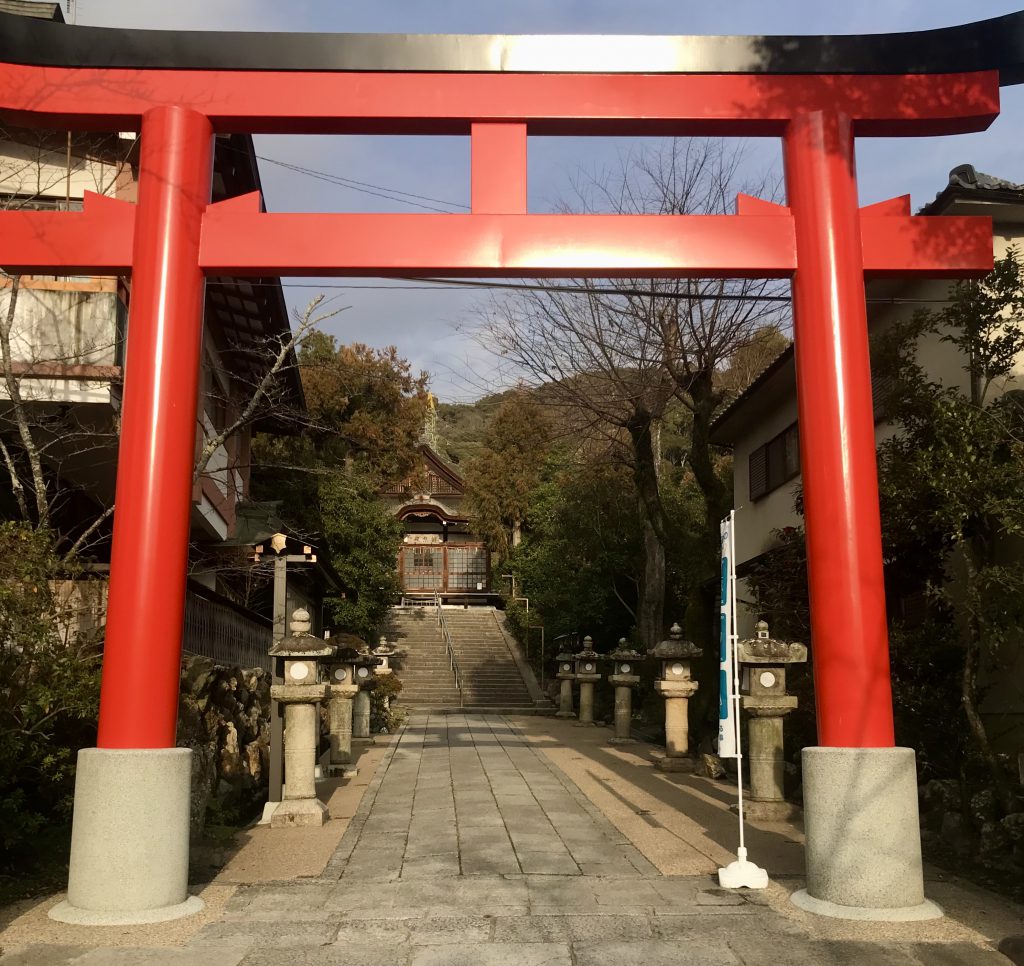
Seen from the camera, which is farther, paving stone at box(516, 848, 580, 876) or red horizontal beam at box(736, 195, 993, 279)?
paving stone at box(516, 848, 580, 876)

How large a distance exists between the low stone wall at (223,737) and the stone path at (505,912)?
4.87ft

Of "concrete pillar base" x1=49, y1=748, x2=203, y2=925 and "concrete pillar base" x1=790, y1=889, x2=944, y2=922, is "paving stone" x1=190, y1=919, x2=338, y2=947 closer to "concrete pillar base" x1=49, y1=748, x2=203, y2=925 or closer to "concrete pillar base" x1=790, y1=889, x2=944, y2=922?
"concrete pillar base" x1=49, y1=748, x2=203, y2=925

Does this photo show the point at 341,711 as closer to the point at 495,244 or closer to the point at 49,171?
the point at 49,171

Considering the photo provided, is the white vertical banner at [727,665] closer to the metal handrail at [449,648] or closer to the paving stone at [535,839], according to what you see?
the paving stone at [535,839]

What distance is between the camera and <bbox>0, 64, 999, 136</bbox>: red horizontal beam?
23.0ft

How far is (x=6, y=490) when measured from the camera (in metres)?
Answer: 12.8

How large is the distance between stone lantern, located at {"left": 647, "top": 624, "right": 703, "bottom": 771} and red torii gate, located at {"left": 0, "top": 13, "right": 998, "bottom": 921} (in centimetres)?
712

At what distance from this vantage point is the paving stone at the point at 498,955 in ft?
16.3

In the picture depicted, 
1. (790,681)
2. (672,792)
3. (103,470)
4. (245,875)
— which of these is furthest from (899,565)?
(103,470)

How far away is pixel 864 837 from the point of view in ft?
19.5

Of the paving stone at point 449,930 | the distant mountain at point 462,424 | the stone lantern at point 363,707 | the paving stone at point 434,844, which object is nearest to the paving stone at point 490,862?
the paving stone at point 434,844

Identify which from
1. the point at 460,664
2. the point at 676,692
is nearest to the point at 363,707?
the point at 676,692

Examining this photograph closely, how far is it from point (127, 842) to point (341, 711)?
7778mm

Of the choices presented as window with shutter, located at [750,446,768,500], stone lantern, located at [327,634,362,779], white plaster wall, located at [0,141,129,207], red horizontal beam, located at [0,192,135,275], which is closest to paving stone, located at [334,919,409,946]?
red horizontal beam, located at [0,192,135,275]
